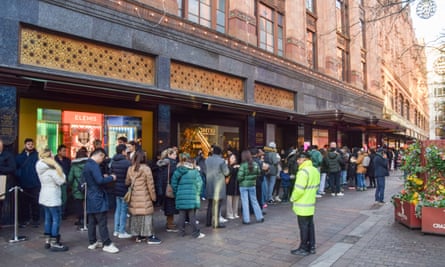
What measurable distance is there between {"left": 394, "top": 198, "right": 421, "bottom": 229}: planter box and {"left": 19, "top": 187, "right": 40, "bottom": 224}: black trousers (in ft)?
26.2

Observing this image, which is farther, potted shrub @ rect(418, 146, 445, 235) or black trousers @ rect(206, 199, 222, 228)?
black trousers @ rect(206, 199, 222, 228)

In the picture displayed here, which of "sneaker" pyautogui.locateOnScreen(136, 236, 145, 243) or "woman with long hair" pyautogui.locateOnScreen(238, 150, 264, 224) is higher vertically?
"woman with long hair" pyautogui.locateOnScreen(238, 150, 264, 224)

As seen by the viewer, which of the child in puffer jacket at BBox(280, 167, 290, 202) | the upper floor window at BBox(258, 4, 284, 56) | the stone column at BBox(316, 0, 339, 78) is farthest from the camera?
the stone column at BBox(316, 0, 339, 78)

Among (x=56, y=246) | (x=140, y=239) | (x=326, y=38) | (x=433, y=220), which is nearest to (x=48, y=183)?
(x=56, y=246)

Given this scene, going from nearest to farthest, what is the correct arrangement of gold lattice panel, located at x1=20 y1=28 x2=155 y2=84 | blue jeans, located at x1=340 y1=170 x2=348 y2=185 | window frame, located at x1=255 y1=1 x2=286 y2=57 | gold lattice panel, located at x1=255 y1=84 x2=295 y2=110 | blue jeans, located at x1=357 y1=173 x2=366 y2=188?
gold lattice panel, located at x1=20 y1=28 x2=155 y2=84 < blue jeans, located at x1=357 y1=173 x2=366 y2=188 < blue jeans, located at x1=340 y1=170 x2=348 y2=185 < gold lattice panel, located at x1=255 y1=84 x2=295 y2=110 < window frame, located at x1=255 y1=1 x2=286 y2=57

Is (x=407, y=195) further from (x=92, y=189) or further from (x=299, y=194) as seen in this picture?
(x=92, y=189)

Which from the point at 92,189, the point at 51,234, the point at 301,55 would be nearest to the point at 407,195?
the point at 92,189

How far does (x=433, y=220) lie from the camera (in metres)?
6.24

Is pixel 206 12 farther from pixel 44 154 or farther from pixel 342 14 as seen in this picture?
pixel 342 14

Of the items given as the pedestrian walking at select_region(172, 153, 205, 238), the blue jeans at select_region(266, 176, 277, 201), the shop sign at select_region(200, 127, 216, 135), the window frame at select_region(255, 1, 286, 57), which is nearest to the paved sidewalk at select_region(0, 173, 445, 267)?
the pedestrian walking at select_region(172, 153, 205, 238)

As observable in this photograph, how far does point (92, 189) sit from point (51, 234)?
1133mm

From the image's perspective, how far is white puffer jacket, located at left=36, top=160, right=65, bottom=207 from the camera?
216 inches

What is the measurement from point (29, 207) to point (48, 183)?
234cm

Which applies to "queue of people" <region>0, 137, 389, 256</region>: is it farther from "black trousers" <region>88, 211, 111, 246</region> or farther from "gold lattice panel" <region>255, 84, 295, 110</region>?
"gold lattice panel" <region>255, 84, 295, 110</region>
